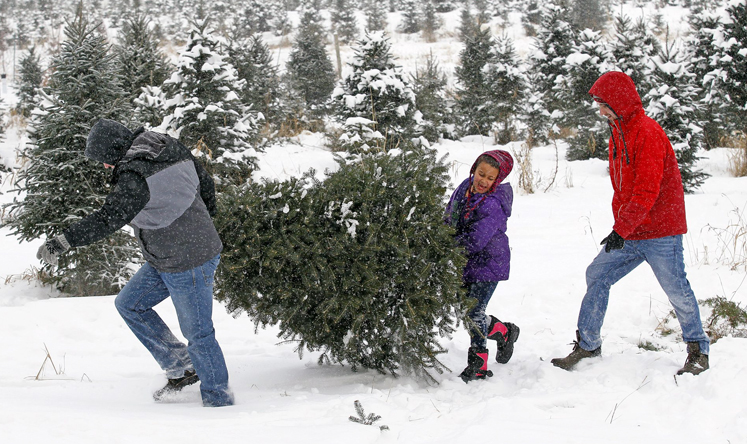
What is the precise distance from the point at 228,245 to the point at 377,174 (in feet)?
3.50

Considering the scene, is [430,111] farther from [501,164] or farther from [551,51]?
[501,164]

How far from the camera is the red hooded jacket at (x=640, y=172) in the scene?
10.7 ft

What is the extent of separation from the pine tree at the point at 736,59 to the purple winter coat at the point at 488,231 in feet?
38.4

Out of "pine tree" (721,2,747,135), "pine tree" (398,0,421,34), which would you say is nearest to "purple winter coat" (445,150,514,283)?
"pine tree" (721,2,747,135)

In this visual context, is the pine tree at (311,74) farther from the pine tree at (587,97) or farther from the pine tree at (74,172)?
the pine tree at (74,172)

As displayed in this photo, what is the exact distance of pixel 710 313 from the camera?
4.66m

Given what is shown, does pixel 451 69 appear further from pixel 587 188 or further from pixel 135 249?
pixel 135 249

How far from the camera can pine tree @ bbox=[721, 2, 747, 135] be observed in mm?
12227

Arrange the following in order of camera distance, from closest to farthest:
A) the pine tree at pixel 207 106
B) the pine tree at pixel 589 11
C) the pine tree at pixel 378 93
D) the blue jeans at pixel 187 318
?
the blue jeans at pixel 187 318 → the pine tree at pixel 207 106 → the pine tree at pixel 378 93 → the pine tree at pixel 589 11

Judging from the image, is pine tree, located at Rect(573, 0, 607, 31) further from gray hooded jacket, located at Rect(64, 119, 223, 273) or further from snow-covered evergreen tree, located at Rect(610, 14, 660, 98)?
gray hooded jacket, located at Rect(64, 119, 223, 273)

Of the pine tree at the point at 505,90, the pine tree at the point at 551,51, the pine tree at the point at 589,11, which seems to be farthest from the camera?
the pine tree at the point at 589,11

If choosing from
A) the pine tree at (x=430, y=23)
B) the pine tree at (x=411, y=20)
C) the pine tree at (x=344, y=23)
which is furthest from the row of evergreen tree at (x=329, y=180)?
the pine tree at (x=411, y=20)

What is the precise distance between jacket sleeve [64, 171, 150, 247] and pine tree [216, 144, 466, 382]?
0.63m

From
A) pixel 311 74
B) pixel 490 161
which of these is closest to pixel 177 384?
pixel 490 161
